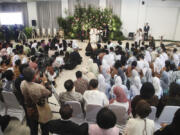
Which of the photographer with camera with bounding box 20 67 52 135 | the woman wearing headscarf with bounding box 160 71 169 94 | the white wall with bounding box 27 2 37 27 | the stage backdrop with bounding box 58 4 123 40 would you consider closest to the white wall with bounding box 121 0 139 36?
the stage backdrop with bounding box 58 4 123 40

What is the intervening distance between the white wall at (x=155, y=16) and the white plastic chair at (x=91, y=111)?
11.6m

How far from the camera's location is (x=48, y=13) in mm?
14312

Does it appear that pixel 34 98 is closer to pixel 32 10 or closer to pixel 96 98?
pixel 96 98

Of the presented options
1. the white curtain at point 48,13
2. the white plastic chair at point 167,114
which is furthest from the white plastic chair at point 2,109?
the white curtain at point 48,13

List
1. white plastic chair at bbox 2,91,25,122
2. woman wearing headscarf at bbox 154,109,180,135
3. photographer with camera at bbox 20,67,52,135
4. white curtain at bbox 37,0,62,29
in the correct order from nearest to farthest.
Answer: woman wearing headscarf at bbox 154,109,180,135 → photographer with camera at bbox 20,67,52,135 → white plastic chair at bbox 2,91,25,122 → white curtain at bbox 37,0,62,29

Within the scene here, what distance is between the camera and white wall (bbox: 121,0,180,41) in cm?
1255

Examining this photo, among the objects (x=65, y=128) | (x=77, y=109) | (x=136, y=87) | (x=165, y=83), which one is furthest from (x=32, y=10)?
(x=65, y=128)

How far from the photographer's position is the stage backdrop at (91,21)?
40.5 ft

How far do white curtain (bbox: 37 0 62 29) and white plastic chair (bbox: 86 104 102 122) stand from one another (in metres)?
12.6

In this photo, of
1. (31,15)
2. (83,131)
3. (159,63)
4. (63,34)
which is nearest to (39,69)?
(159,63)

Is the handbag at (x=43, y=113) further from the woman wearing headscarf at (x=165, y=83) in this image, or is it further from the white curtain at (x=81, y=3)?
the white curtain at (x=81, y=3)

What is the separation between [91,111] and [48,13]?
1315 centimetres

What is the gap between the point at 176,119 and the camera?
166 centimetres

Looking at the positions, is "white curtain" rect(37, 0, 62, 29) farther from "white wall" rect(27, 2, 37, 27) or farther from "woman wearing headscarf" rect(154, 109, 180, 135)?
"woman wearing headscarf" rect(154, 109, 180, 135)
